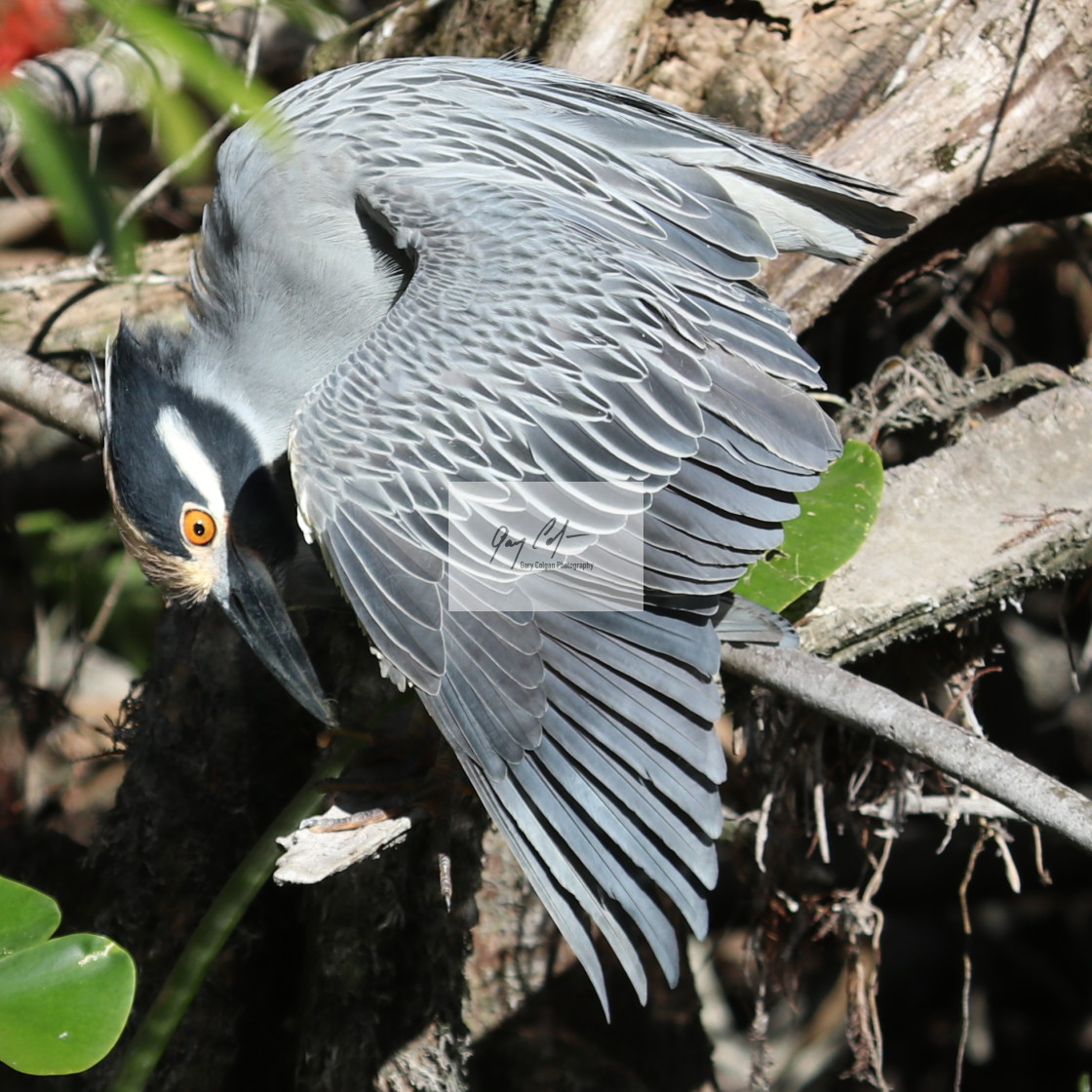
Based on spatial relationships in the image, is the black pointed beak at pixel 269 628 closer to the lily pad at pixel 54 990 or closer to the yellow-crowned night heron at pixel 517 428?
the yellow-crowned night heron at pixel 517 428

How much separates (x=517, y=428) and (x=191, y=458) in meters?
0.59

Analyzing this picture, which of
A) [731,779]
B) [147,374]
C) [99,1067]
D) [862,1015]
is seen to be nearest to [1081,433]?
[731,779]

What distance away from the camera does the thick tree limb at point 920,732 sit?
1601mm

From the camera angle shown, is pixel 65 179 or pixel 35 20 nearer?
pixel 65 179

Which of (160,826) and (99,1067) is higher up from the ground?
(160,826)

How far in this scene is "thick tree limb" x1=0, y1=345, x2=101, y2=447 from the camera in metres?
2.35

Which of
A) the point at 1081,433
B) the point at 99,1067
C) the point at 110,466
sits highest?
the point at 1081,433

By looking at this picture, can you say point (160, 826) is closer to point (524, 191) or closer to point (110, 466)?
point (110, 466)

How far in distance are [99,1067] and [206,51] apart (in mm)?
2285

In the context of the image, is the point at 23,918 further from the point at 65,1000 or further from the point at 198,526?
the point at 198,526

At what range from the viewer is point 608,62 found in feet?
9.18

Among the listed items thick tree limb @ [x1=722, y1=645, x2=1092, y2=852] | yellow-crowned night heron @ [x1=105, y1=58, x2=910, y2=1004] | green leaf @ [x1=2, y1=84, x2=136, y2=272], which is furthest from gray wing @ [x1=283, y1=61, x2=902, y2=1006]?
green leaf @ [x1=2, y1=84, x2=136, y2=272]

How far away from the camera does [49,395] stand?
2391mm

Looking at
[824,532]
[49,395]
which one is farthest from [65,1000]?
[824,532]
